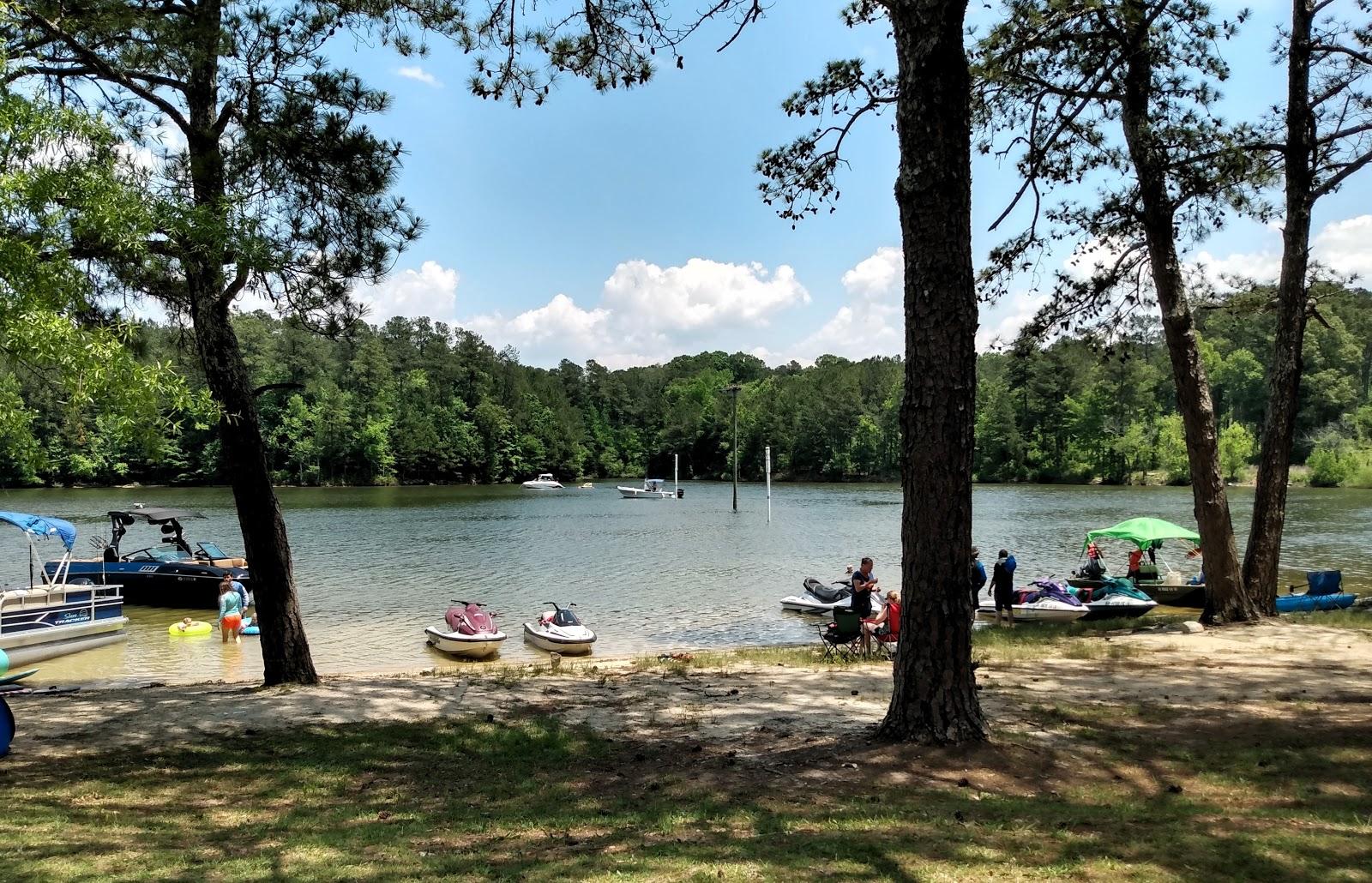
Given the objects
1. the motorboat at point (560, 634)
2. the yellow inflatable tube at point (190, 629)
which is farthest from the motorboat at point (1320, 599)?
the yellow inflatable tube at point (190, 629)

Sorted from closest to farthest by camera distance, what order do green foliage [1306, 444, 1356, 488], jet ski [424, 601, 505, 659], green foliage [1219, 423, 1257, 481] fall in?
jet ski [424, 601, 505, 659] < green foliage [1306, 444, 1356, 488] < green foliage [1219, 423, 1257, 481]

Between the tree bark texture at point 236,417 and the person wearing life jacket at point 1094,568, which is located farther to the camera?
the person wearing life jacket at point 1094,568

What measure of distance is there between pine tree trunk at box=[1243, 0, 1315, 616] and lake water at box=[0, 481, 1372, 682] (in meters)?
9.12

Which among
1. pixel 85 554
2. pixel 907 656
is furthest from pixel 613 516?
pixel 907 656

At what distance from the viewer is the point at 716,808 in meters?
5.10

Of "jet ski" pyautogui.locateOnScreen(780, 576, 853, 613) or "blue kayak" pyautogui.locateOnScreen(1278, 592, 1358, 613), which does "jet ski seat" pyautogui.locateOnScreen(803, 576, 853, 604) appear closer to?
"jet ski" pyautogui.locateOnScreen(780, 576, 853, 613)

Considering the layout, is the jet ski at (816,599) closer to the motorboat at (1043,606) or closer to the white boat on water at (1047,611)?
the motorboat at (1043,606)

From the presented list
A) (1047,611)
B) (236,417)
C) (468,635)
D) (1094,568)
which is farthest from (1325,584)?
(236,417)

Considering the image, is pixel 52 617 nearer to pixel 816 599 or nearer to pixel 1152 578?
pixel 816 599

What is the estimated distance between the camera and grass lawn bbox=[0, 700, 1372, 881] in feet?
13.5

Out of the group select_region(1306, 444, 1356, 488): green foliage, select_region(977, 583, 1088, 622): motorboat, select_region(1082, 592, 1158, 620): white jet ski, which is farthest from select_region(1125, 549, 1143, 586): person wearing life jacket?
select_region(1306, 444, 1356, 488): green foliage

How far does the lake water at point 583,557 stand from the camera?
18.6 meters

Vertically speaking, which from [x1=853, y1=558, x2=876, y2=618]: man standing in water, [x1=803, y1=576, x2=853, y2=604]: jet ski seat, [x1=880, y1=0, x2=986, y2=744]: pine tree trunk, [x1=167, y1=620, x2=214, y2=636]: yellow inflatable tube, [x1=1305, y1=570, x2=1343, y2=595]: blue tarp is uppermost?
[x1=880, y1=0, x2=986, y2=744]: pine tree trunk

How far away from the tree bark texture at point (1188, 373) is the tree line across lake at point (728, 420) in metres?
49.0
